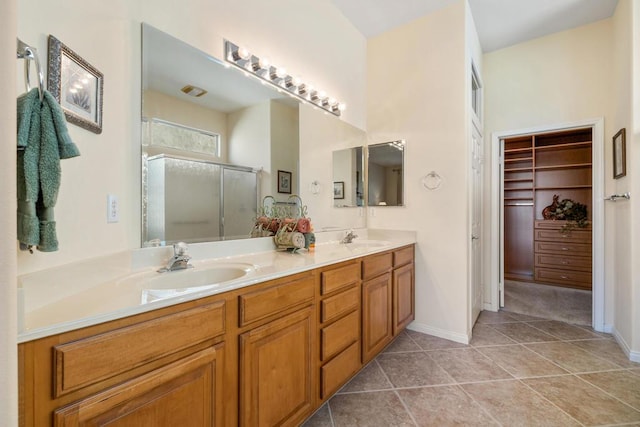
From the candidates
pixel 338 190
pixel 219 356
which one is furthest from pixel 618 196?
pixel 219 356

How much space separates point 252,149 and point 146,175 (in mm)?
651

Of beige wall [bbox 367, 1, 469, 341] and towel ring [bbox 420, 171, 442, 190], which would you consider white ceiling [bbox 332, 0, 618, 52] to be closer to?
beige wall [bbox 367, 1, 469, 341]

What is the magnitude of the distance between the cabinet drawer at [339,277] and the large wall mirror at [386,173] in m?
1.27

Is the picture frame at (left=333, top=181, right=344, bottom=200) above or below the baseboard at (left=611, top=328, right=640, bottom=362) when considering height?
above

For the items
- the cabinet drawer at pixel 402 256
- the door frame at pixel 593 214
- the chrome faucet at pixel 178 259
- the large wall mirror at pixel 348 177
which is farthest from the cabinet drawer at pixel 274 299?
the door frame at pixel 593 214

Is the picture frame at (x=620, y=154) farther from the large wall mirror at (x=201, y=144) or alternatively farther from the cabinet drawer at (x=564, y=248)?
the large wall mirror at (x=201, y=144)

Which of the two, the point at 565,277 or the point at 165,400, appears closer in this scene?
the point at 165,400

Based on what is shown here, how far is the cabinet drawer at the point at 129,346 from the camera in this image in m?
0.65

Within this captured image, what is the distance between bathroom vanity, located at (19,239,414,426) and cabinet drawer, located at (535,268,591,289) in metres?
3.75

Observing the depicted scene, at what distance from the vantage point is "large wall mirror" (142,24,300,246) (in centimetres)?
137

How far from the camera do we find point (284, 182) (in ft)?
6.67

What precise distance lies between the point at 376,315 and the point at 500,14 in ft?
9.77

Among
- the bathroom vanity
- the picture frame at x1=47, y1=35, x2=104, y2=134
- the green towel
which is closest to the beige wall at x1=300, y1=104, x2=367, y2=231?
the bathroom vanity

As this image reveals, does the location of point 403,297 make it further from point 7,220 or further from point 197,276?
point 7,220
